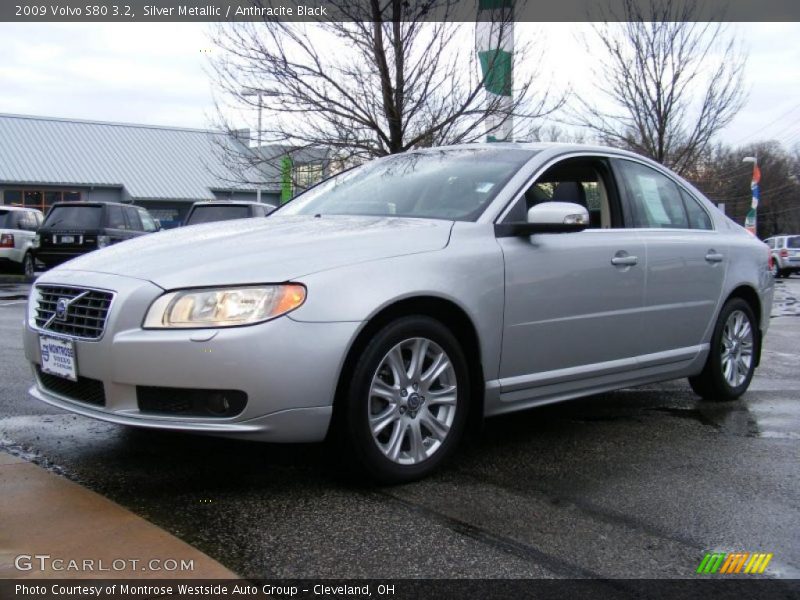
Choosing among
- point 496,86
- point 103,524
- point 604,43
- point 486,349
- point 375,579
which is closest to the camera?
point 375,579

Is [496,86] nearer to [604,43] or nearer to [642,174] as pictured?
[642,174]

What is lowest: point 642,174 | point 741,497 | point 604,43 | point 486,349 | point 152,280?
point 741,497

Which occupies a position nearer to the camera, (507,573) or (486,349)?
(507,573)

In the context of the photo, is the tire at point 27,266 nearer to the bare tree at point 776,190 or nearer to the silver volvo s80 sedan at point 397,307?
the silver volvo s80 sedan at point 397,307

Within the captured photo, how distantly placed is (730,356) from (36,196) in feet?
123

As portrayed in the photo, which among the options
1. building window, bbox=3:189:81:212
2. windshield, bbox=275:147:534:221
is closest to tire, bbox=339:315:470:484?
windshield, bbox=275:147:534:221

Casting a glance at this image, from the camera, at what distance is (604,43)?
1872 centimetres

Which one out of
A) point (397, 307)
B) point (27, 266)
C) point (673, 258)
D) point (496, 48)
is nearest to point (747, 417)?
point (673, 258)

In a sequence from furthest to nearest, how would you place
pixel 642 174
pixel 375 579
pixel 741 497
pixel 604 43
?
pixel 604 43 < pixel 642 174 < pixel 741 497 < pixel 375 579

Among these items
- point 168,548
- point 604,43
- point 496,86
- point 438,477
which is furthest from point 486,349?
point 604,43

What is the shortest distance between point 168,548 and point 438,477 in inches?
53.4

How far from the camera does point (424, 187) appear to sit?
4496 millimetres

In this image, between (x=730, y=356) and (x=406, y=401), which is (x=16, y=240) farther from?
(x=406, y=401)

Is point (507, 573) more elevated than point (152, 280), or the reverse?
point (152, 280)
